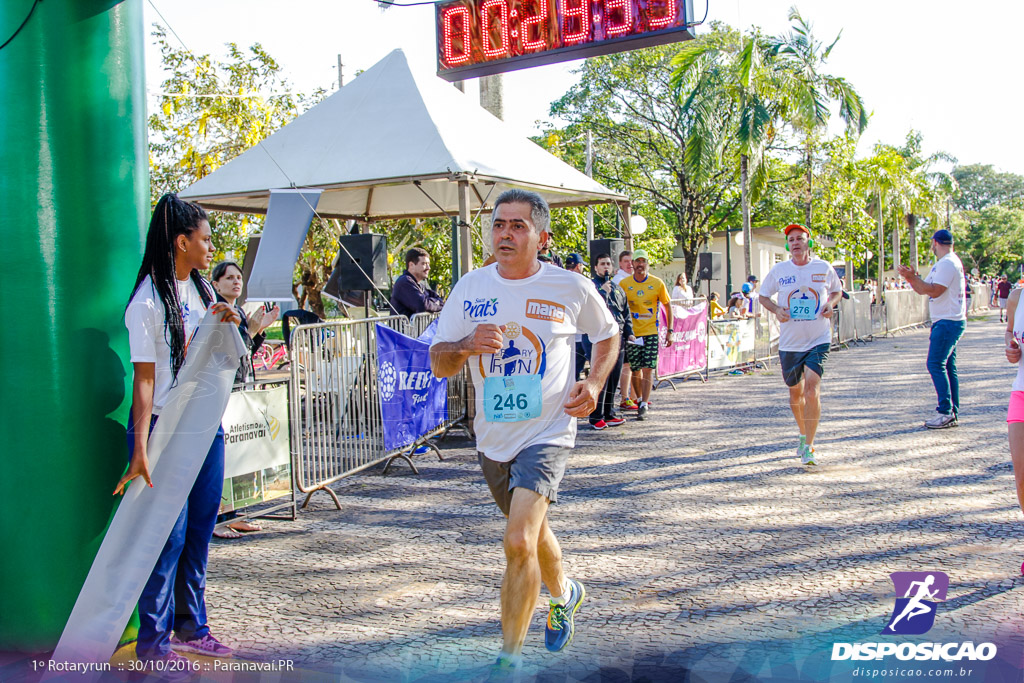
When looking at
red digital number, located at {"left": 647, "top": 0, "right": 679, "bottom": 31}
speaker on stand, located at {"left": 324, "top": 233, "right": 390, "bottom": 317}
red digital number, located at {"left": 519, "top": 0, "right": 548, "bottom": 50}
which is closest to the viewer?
red digital number, located at {"left": 647, "top": 0, "right": 679, "bottom": 31}

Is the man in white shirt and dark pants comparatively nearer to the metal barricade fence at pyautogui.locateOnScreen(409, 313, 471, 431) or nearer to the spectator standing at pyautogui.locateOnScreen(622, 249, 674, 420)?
the spectator standing at pyautogui.locateOnScreen(622, 249, 674, 420)

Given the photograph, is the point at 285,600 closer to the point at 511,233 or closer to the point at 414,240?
the point at 511,233

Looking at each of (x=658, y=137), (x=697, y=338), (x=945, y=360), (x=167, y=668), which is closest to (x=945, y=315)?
(x=945, y=360)

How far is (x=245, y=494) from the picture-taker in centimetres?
563

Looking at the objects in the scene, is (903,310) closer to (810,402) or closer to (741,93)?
(741,93)

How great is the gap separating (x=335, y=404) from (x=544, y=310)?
3.67 meters

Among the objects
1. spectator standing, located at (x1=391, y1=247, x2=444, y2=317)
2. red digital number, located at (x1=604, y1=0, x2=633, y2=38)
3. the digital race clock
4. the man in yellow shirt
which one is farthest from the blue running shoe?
the man in yellow shirt

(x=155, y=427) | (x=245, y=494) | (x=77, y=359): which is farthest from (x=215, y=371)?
(x=245, y=494)

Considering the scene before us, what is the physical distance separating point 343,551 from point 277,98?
1369 centimetres

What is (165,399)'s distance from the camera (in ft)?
11.1

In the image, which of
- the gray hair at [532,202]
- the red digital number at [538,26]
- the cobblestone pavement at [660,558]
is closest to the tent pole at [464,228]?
the cobblestone pavement at [660,558]

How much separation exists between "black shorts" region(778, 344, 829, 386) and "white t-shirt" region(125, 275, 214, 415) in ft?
17.2

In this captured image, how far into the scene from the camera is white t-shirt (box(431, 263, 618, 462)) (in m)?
3.43

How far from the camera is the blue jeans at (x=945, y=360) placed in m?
8.44
